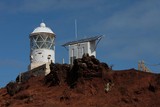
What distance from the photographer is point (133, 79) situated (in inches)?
2146

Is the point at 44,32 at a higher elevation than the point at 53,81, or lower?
higher

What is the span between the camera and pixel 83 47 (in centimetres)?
7038

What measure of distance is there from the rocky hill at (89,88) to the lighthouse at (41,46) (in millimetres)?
9404

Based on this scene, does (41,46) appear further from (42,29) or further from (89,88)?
(89,88)

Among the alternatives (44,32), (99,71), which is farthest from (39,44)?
(99,71)

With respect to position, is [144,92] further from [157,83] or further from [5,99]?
[5,99]

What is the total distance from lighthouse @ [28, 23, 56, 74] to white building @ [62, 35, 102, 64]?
10.8 feet

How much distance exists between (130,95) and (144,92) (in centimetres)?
155

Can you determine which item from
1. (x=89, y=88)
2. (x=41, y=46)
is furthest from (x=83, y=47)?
(x=89, y=88)

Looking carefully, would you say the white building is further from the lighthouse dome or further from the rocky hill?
the rocky hill

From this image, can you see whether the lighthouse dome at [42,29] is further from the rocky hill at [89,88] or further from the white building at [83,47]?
the rocky hill at [89,88]

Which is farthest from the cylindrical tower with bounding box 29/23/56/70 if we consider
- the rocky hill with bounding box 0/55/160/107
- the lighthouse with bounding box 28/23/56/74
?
the rocky hill with bounding box 0/55/160/107

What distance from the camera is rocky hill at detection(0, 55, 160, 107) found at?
2013 inches

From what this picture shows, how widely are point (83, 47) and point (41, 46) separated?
6.73 meters
